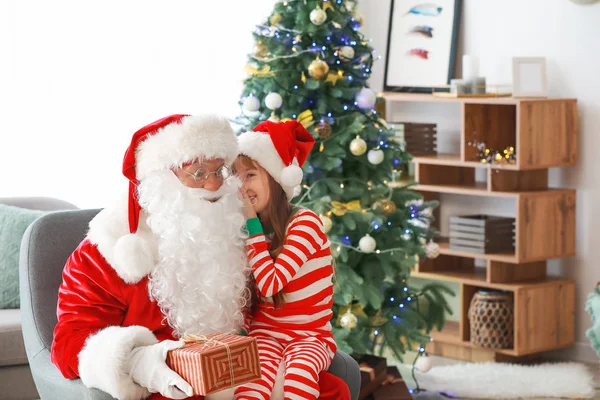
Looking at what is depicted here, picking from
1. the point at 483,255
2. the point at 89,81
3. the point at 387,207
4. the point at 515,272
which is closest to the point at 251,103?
the point at 387,207

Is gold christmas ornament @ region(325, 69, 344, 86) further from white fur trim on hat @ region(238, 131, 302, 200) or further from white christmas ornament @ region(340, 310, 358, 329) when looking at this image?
white fur trim on hat @ region(238, 131, 302, 200)

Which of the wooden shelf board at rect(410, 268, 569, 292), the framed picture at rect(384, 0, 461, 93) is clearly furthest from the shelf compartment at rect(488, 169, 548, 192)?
the framed picture at rect(384, 0, 461, 93)

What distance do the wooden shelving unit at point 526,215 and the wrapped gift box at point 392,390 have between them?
0.87 m

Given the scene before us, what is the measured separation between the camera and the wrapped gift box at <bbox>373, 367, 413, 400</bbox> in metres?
3.92

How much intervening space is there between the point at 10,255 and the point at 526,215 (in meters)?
2.49

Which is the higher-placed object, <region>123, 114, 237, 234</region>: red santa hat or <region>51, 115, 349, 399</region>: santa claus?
<region>123, 114, 237, 234</region>: red santa hat

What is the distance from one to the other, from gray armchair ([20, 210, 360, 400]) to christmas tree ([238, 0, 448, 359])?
1.23 metres

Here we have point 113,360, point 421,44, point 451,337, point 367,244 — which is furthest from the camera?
point 421,44

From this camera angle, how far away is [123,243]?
2.35 meters

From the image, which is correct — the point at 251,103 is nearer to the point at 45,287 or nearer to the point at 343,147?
the point at 343,147

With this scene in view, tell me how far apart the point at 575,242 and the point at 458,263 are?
2.25 ft

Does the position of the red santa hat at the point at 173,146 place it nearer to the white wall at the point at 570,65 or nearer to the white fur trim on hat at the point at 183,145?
the white fur trim on hat at the point at 183,145

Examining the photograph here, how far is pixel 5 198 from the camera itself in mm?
3988

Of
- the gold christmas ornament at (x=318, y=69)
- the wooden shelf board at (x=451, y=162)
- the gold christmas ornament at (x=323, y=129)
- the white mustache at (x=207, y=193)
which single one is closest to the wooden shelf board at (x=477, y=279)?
the wooden shelf board at (x=451, y=162)
